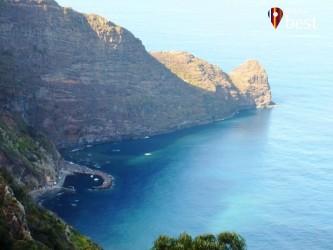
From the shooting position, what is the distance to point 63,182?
17850 centimetres

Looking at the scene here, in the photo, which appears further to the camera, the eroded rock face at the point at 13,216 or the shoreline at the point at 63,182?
the shoreline at the point at 63,182

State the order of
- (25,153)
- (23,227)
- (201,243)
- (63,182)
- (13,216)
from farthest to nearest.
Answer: (63,182) → (25,153) → (23,227) → (13,216) → (201,243)

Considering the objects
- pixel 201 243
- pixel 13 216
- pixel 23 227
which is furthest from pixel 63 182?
pixel 201 243

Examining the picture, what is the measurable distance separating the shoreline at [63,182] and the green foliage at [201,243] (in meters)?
119

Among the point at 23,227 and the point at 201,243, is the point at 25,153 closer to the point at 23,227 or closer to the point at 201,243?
the point at 23,227

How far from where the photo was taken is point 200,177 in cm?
19775

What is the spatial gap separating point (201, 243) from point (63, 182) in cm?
13813

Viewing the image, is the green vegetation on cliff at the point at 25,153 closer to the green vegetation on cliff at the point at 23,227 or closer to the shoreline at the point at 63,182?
the shoreline at the point at 63,182

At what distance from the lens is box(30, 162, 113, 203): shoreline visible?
16505cm

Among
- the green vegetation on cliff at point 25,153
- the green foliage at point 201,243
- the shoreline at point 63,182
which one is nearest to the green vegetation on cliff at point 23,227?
the green foliage at point 201,243

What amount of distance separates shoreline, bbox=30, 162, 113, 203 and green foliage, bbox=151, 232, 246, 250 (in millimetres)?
118691

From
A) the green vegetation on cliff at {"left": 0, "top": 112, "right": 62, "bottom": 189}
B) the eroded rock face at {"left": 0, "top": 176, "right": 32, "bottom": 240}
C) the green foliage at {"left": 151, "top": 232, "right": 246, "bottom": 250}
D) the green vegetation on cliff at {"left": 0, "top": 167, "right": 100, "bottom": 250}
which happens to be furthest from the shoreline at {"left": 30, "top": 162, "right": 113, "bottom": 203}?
the green foliage at {"left": 151, "top": 232, "right": 246, "bottom": 250}

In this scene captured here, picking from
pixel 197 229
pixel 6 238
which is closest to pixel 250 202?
pixel 197 229

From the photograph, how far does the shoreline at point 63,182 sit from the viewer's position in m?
165
